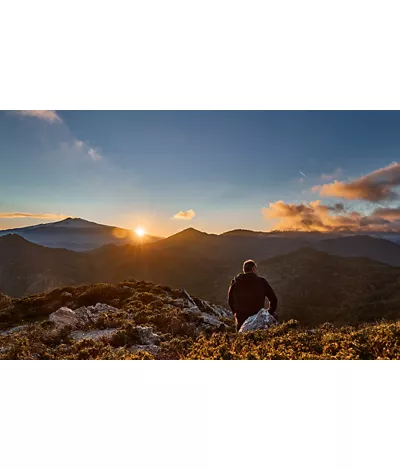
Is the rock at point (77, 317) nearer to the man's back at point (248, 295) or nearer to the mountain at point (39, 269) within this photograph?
the man's back at point (248, 295)

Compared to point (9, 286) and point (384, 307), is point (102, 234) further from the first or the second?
point (9, 286)

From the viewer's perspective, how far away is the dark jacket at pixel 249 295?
781 cm

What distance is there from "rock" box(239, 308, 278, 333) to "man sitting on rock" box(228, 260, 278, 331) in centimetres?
18

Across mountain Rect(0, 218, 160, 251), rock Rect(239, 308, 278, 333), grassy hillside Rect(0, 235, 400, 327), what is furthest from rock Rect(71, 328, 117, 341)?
grassy hillside Rect(0, 235, 400, 327)

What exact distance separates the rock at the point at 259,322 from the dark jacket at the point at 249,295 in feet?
0.59

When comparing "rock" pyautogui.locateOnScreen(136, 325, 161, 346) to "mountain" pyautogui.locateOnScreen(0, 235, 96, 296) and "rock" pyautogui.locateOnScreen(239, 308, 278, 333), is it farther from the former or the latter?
"mountain" pyautogui.locateOnScreen(0, 235, 96, 296)

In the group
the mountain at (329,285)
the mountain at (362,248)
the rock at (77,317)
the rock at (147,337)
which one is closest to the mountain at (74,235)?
the rock at (77,317)

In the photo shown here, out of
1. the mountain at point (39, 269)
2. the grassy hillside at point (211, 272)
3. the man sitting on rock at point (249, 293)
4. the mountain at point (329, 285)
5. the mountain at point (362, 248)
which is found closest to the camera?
the man sitting on rock at point (249, 293)

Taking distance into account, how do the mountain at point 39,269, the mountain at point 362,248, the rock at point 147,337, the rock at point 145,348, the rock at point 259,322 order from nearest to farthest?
the rock at point 145,348 < the rock at point 259,322 < the rock at point 147,337 < the mountain at point 39,269 < the mountain at point 362,248

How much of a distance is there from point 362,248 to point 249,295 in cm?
8222

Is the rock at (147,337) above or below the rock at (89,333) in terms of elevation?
above

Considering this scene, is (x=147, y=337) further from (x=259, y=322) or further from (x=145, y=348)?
(x=259, y=322)

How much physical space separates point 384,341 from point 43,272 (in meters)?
63.3

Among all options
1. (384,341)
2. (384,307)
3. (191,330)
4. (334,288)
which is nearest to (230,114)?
(191,330)
